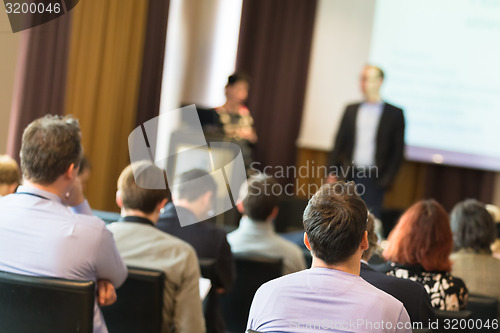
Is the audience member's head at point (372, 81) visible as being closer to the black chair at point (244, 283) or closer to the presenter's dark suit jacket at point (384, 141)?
the presenter's dark suit jacket at point (384, 141)

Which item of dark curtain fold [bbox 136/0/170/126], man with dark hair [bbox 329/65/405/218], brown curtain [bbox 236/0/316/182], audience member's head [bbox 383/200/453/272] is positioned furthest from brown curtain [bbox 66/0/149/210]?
audience member's head [bbox 383/200/453/272]

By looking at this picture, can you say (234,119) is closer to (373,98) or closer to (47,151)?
(373,98)

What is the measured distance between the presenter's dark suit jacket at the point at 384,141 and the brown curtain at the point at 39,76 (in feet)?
8.20

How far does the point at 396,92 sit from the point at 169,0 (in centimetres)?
242

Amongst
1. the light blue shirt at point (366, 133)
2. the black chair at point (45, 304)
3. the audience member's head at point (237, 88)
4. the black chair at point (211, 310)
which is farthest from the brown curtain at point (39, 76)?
the black chair at point (45, 304)

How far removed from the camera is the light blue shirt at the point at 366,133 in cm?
599

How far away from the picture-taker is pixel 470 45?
6613 millimetres

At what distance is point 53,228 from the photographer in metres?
2.04

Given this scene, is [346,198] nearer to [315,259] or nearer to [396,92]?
[315,259]

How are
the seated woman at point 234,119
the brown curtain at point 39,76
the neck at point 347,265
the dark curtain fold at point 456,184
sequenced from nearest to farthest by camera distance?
1. the neck at point 347,265
2. the brown curtain at point 39,76
3. the seated woman at point 234,119
4. the dark curtain fold at point 456,184

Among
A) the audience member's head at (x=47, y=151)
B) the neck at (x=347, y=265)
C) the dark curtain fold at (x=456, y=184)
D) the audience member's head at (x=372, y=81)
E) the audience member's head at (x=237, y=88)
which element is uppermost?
the audience member's head at (x=372, y=81)

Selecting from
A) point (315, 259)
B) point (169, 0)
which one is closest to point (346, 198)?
point (315, 259)

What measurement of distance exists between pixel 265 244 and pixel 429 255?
1.07m

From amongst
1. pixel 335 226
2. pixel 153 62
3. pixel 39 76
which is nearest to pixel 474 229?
pixel 335 226
